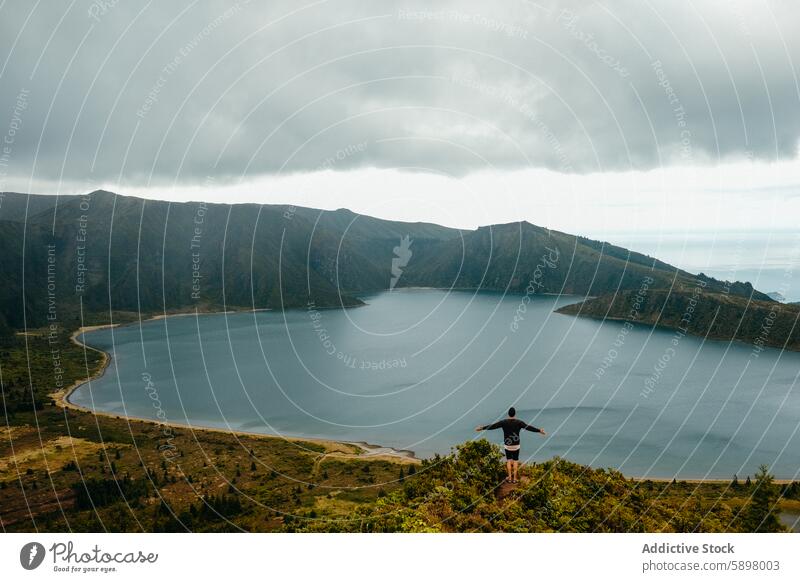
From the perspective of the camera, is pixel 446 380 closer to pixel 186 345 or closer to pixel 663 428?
pixel 663 428

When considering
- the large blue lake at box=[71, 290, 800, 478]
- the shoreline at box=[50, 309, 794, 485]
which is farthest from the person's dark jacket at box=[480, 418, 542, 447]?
the large blue lake at box=[71, 290, 800, 478]

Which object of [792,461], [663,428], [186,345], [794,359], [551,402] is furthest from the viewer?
[186,345]

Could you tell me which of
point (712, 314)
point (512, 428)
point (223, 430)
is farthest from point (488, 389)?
point (712, 314)

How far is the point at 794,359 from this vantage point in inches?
4604

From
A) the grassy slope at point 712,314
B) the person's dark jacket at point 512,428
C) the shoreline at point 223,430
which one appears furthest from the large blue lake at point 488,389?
the person's dark jacket at point 512,428

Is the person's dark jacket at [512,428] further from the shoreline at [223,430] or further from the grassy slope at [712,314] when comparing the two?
Result: the grassy slope at [712,314]

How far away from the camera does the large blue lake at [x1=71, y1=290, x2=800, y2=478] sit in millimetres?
65125

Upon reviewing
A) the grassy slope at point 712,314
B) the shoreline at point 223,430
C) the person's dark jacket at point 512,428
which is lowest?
the shoreline at point 223,430

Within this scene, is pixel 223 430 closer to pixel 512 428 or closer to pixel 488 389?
pixel 488 389

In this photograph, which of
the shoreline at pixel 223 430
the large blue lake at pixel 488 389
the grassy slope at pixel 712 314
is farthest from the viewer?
the grassy slope at pixel 712 314

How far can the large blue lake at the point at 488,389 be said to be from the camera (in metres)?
65.1

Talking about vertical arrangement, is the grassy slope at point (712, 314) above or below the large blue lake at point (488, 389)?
above

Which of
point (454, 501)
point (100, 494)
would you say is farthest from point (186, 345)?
point (454, 501)
